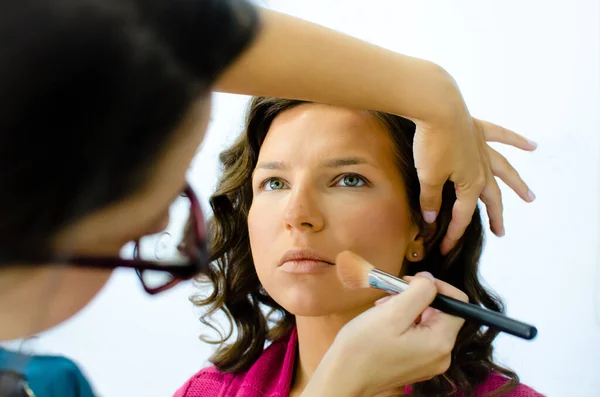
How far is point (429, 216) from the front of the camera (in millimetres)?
941

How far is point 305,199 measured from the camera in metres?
0.88

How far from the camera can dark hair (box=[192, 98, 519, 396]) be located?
0.96 meters

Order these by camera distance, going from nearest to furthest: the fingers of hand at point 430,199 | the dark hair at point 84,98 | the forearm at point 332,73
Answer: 1. the dark hair at point 84,98
2. the forearm at point 332,73
3. the fingers of hand at point 430,199

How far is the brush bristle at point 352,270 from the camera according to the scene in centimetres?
79

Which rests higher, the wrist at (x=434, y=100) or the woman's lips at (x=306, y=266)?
the wrist at (x=434, y=100)

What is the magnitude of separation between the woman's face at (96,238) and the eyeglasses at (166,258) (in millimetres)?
11

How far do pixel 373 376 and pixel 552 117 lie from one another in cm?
60

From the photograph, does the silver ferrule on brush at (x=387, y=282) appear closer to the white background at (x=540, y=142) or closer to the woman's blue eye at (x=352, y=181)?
the woman's blue eye at (x=352, y=181)

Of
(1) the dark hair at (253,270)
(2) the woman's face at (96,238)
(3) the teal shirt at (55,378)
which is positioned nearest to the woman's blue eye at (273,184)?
(1) the dark hair at (253,270)

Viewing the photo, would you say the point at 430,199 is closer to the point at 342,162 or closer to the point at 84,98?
the point at 342,162

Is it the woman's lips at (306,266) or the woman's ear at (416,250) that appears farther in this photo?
the woman's ear at (416,250)

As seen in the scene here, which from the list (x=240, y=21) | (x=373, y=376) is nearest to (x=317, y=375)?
(x=373, y=376)

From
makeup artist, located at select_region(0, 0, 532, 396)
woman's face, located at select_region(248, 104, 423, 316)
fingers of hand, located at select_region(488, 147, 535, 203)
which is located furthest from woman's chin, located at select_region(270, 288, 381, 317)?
makeup artist, located at select_region(0, 0, 532, 396)

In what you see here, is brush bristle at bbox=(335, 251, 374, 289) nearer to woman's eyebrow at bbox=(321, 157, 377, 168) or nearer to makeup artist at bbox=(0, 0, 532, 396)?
woman's eyebrow at bbox=(321, 157, 377, 168)
